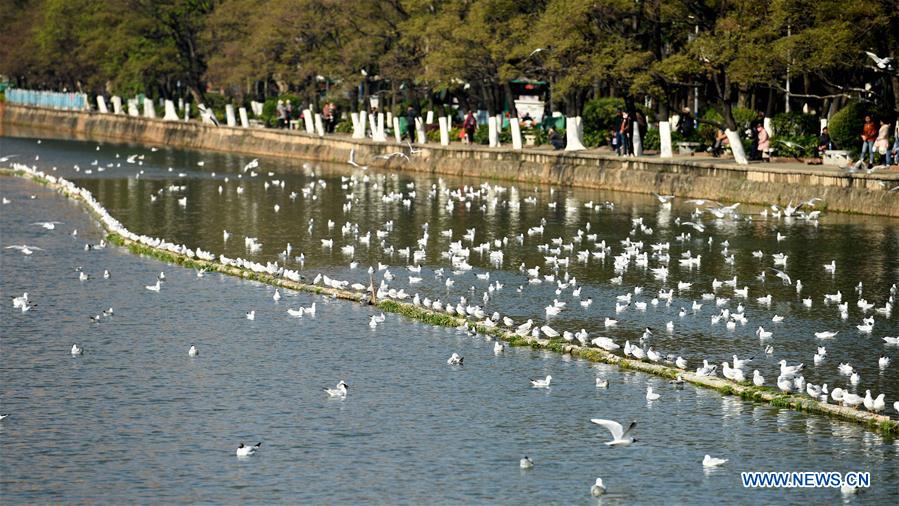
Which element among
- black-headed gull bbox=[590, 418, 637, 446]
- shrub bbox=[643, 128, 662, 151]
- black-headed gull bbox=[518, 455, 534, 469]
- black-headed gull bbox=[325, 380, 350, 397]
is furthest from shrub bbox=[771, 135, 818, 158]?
black-headed gull bbox=[518, 455, 534, 469]

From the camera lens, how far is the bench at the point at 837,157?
4203 centimetres

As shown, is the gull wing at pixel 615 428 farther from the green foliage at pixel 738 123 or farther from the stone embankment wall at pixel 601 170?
the green foliage at pixel 738 123

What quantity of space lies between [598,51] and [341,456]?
3398 cm

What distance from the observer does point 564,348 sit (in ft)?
70.5

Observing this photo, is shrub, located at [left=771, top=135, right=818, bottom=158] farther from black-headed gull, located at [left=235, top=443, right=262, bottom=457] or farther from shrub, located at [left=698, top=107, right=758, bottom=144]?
black-headed gull, located at [left=235, top=443, right=262, bottom=457]

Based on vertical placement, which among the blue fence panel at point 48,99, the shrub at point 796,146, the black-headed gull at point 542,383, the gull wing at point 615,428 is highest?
the shrub at point 796,146

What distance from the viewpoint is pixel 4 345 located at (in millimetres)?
22281

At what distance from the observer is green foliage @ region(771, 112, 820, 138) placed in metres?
48.6

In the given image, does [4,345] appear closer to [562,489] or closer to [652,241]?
[562,489]

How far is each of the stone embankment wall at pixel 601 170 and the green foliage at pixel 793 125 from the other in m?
4.73

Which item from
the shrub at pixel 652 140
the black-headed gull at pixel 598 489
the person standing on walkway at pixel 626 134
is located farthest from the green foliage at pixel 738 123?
the black-headed gull at pixel 598 489

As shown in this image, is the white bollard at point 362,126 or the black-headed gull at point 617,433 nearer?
the black-headed gull at point 617,433

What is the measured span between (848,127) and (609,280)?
17.9 m

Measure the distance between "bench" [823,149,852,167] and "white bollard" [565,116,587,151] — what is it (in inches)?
434
